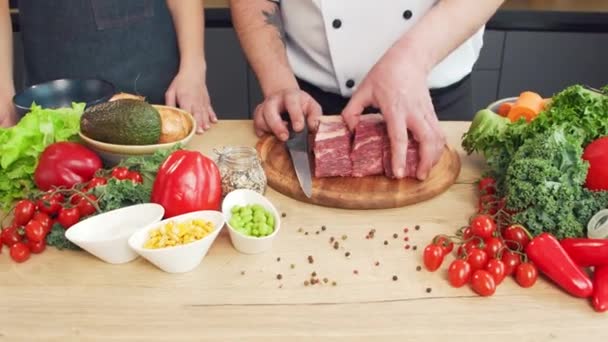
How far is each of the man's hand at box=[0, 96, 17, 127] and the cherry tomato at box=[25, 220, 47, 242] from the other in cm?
48

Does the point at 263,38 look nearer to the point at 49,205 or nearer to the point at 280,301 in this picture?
the point at 49,205

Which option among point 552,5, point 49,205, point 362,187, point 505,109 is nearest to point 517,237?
point 362,187

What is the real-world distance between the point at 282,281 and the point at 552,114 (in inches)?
23.7

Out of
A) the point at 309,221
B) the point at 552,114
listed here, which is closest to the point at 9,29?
the point at 309,221

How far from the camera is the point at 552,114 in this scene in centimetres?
Result: 117

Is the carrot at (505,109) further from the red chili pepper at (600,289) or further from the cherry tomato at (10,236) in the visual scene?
the cherry tomato at (10,236)

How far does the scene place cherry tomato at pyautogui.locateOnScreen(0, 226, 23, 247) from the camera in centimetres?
104

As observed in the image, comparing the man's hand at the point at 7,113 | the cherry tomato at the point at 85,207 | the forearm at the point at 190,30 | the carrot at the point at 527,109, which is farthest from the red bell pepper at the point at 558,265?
the man's hand at the point at 7,113

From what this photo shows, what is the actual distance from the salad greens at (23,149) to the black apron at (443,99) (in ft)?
2.16

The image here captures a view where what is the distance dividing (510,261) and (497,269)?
0.04 metres

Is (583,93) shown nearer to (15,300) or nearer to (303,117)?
(303,117)

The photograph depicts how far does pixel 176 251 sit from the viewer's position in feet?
3.15

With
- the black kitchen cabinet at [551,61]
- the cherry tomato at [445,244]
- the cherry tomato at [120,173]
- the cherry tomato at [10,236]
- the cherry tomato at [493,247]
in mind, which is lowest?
the black kitchen cabinet at [551,61]

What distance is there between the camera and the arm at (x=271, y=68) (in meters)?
1.35
